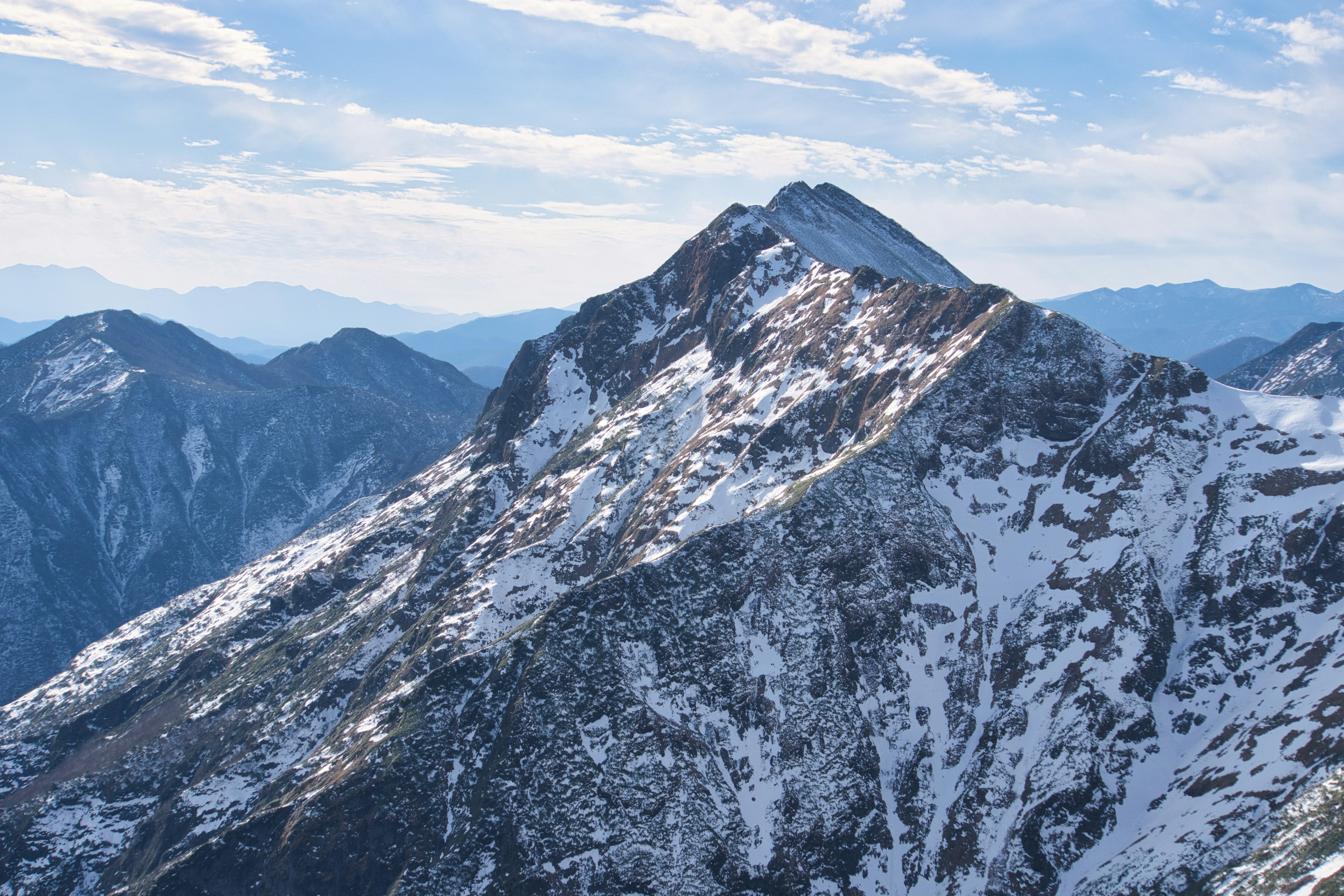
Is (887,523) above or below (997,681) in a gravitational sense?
above

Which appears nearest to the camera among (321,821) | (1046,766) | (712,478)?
(1046,766)

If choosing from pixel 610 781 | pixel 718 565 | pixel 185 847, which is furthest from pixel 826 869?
pixel 185 847

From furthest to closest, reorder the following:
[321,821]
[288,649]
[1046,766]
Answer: [288,649] → [321,821] → [1046,766]

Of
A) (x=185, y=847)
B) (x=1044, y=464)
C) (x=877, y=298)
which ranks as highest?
(x=877, y=298)

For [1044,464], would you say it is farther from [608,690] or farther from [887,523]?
[608,690]

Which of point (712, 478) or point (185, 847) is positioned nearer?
point (185, 847)

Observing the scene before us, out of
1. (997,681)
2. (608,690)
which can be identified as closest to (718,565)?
(608,690)
